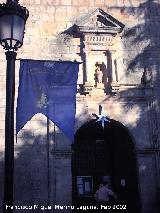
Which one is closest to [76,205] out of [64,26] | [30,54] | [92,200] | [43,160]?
[92,200]

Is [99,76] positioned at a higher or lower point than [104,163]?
higher

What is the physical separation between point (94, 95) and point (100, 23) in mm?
2380

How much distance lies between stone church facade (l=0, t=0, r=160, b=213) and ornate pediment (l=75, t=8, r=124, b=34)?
31 mm

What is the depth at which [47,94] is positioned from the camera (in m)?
6.85

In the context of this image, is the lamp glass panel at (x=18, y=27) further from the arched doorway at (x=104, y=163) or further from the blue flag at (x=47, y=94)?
the arched doorway at (x=104, y=163)

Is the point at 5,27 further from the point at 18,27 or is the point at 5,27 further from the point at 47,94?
the point at 47,94

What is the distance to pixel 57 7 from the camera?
1226 centimetres

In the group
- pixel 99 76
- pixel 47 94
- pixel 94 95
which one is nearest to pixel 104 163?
pixel 94 95

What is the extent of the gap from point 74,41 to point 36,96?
18.8 feet

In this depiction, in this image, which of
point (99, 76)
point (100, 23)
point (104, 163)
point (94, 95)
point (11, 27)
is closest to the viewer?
point (11, 27)

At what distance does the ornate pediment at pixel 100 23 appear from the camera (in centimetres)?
1191

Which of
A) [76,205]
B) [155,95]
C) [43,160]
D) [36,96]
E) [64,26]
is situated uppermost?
[64,26]

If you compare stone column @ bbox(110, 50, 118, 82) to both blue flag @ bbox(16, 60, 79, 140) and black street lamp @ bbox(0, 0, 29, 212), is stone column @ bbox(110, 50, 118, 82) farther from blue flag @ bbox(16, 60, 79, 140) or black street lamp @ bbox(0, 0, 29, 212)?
black street lamp @ bbox(0, 0, 29, 212)

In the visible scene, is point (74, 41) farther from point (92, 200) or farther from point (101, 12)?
point (92, 200)
